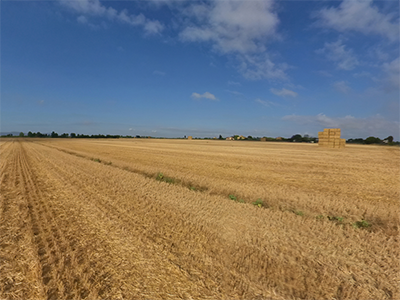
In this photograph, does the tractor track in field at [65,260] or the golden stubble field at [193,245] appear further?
the golden stubble field at [193,245]

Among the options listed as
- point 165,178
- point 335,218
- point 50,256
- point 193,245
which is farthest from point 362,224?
point 165,178

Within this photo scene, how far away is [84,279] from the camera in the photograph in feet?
9.45

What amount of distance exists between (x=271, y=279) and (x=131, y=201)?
4520mm

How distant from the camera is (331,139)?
121 ft

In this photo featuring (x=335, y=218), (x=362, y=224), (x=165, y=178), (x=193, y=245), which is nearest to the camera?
(x=193, y=245)

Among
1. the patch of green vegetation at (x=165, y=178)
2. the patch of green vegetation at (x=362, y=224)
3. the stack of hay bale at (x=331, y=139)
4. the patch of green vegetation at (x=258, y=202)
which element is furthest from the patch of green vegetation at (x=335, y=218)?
the stack of hay bale at (x=331, y=139)

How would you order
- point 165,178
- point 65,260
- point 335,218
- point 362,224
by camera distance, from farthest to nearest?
point 165,178 < point 335,218 < point 362,224 < point 65,260

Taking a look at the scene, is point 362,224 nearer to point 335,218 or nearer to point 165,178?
point 335,218

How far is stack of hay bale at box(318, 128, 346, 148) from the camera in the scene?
36.1m

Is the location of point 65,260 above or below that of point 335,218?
above

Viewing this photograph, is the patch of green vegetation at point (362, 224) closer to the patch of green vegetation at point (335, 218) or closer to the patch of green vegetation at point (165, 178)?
the patch of green vegetation at point (335, 218)

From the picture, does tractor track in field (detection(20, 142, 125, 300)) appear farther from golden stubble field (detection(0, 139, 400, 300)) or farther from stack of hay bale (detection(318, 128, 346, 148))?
stack of hay bale (detection(318, 128, 346, 148))

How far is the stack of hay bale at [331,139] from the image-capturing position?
36.1 m

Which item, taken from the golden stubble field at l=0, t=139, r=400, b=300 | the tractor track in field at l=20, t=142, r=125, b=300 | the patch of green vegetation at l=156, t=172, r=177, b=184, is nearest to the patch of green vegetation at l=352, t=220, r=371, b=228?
the golden stubble field at l=0, t=139, r=400, b=300
